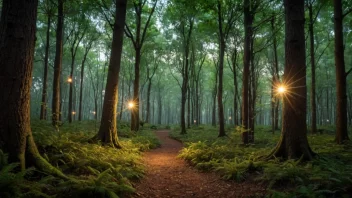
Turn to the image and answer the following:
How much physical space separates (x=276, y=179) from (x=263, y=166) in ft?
4.40

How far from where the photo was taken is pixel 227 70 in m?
44.1

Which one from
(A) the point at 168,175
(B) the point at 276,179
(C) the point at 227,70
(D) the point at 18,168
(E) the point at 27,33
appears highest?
(C) the point at 227,70

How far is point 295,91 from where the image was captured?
665cm

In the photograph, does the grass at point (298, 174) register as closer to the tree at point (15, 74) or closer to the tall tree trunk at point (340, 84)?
the tall tree trunk at point (340, 84)

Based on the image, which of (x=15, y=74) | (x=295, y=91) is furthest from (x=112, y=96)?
(x=295, y=91)

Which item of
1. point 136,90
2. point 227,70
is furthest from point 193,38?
point 227,70

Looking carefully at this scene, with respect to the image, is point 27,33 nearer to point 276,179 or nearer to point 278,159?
point 276,179

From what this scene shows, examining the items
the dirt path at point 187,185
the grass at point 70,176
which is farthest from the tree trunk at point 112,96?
the dirt path at point 187,185

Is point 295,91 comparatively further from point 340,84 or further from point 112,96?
point 112,96

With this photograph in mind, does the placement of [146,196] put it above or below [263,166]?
below

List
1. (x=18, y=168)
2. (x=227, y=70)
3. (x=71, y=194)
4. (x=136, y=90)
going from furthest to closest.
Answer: (x=227, y=70)
(x=136, y=90)
(x=18, y=168)
(x=71, y=194)

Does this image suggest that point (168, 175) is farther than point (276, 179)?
Yes

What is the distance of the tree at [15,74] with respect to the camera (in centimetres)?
421

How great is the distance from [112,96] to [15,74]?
221 inches
